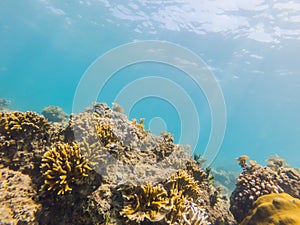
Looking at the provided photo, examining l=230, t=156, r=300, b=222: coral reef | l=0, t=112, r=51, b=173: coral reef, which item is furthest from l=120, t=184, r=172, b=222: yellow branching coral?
l=230, t=156, r=300, b=222: coral reef

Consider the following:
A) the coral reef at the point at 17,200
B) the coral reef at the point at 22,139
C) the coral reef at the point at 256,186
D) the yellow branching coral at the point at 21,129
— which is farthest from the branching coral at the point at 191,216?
the yellow branching coral at the point at 21,129

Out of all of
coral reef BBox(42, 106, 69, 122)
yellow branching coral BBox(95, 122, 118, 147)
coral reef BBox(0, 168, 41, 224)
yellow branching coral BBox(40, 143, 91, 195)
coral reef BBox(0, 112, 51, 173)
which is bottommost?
coral reef BBox(0, 168, 41, 224)

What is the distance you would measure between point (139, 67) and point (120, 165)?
202ft

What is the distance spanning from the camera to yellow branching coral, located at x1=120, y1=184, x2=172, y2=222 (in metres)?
3.50

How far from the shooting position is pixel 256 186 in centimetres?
574

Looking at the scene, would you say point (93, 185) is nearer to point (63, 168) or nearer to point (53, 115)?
point (63, 168)

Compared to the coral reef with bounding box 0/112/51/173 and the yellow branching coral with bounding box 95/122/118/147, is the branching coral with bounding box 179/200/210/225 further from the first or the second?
the coral reef with bounding box 0/112/51/173

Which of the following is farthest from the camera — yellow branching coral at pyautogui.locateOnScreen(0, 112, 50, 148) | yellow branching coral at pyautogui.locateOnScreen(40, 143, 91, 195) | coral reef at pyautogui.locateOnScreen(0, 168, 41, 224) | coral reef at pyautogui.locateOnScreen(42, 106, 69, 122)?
coral reef at pyautogui.locateOnScreen(42, 106, 69, 122)

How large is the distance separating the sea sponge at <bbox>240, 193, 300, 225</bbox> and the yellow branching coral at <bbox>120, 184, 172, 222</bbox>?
234 cm

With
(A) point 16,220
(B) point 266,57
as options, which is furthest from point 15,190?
(B) point 266,57

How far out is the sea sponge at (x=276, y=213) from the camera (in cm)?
394

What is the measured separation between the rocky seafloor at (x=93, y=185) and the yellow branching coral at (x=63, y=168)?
0.02 metres

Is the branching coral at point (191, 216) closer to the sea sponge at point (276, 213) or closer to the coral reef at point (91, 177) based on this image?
the coral reef at point (91, 177)

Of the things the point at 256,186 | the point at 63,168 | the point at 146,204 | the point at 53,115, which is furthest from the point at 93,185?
the point at 53,115
